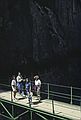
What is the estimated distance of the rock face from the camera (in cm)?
2580

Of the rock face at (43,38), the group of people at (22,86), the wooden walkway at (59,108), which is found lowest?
the wooden walkway at (59,108)

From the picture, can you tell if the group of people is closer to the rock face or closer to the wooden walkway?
the wooden walkway

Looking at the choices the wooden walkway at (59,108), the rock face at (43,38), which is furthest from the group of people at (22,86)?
the rock face at (43,38)

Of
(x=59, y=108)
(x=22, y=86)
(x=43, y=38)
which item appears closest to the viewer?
(x=59, y=108)

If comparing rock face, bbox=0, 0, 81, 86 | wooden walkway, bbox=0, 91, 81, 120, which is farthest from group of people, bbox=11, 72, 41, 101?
rock face, bbox=0, 0, 81, 86

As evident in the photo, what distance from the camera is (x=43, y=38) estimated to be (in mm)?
27766

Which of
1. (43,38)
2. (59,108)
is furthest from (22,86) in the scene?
(43,38)

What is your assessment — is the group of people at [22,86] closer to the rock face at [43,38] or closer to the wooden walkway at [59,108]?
the wooden walkway at [59,108]

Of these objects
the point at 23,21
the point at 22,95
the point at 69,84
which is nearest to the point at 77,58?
the point at 69,84

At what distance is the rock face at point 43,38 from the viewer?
84.6 ft

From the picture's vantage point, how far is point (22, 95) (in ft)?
59.6

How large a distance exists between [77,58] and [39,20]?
6.25 meters

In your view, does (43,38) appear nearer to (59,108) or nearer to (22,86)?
(22,86)

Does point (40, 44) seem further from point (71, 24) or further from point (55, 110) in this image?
point (55, 110)
